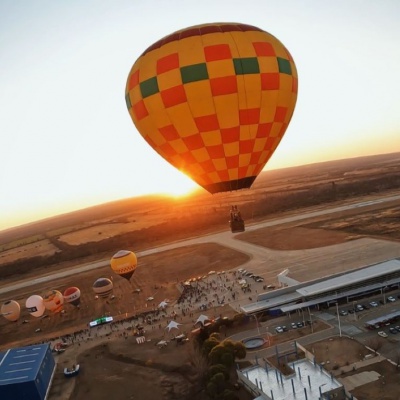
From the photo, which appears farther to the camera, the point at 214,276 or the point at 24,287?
the point at 24,287

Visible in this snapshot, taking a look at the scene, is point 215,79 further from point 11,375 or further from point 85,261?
point 85,261

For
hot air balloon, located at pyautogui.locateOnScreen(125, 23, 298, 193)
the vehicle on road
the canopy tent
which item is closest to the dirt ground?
the vehicle on road

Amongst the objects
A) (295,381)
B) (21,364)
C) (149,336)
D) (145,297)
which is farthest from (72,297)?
(295,381)

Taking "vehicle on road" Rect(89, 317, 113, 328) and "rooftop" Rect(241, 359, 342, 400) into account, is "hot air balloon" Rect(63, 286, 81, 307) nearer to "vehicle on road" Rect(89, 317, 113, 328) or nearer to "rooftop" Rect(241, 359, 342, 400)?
"vehicle on road" Rect(89, 317, 113, 328)

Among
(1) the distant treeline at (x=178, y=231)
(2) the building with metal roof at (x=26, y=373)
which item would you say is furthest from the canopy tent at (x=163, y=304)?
(1) the distant treeline at (x=178, y=231)

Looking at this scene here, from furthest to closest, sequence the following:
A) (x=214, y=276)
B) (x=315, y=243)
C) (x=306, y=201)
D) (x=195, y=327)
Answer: (x=306, y=201) < (x=315, y=243) < (x=214, y=276) < (x=195, y=327)

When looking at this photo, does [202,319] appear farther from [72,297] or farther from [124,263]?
[72,297]

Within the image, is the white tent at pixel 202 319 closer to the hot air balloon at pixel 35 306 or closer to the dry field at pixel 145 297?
→ the dry field at pixel 145 297

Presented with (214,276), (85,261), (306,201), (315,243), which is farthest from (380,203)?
(85,261)
